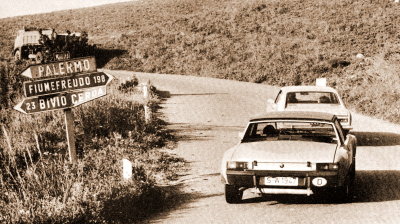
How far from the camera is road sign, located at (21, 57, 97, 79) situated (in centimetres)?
834

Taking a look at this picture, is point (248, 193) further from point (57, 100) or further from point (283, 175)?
point (57, 100)

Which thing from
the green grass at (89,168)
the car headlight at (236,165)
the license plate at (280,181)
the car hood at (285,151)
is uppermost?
the car hood at (285,151)

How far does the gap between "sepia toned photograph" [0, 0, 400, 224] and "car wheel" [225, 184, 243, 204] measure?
0.06ft

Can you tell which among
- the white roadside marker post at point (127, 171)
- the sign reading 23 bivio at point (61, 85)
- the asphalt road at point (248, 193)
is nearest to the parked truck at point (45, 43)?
the asphalt road at point (248, 193)

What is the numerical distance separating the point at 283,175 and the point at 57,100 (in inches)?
152

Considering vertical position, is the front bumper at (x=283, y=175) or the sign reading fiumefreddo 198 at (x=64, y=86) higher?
the sign reading fiumefreddo 198 at (x=64, y=86)

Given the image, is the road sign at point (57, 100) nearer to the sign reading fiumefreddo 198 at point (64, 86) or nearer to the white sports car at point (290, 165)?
the sign reading fiumefreddo 198 at point (64, 86)

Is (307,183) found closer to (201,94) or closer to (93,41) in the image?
(201,94)

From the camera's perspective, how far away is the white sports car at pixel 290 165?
284 inches

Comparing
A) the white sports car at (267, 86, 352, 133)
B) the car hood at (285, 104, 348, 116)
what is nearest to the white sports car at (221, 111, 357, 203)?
the car hood at (285, 104, 348, 116)

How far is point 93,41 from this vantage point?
44.7 metres

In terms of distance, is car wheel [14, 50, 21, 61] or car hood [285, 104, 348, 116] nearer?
car hood [285, 104, 348, 116]

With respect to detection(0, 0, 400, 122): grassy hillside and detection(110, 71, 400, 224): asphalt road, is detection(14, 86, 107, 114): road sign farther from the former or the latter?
detection(0, 0, 400, 122): grassy hillside

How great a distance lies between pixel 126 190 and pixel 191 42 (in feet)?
106
